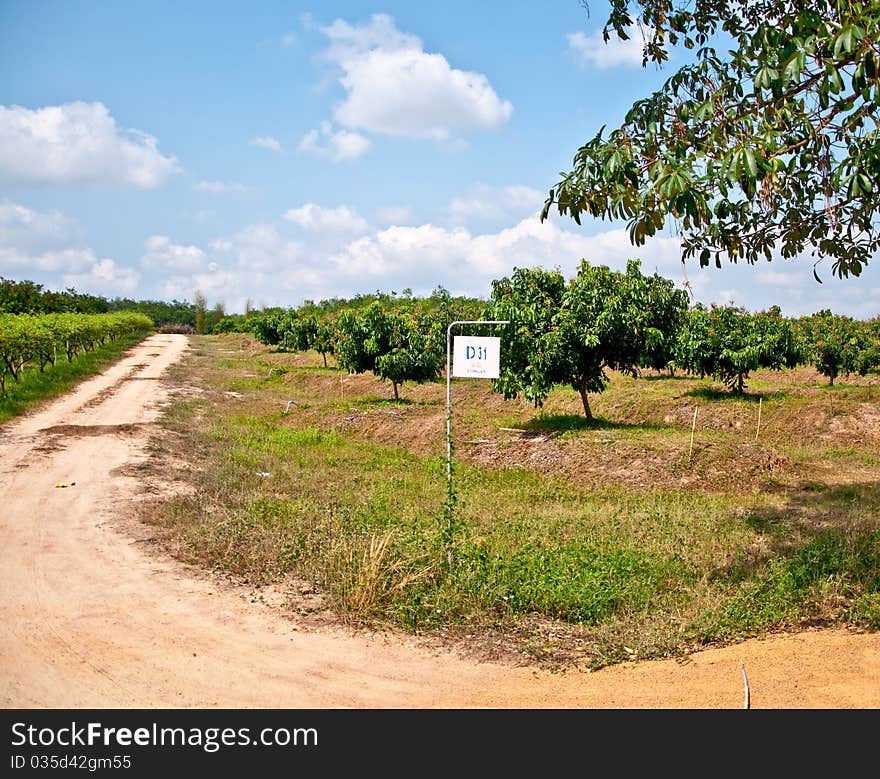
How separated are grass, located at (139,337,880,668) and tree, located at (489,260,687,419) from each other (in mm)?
1323

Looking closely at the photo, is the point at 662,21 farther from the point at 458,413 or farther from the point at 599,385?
the point at 458,413

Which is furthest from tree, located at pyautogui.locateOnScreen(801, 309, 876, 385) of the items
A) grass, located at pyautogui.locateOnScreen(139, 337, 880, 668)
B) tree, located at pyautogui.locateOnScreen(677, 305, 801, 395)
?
grass, located at pyautogui.locateOnScreen(139, 337, 880, 668)

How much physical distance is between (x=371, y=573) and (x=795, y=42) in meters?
5.48

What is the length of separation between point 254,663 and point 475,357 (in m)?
3.30

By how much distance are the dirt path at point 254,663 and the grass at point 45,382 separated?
11912 millimetres

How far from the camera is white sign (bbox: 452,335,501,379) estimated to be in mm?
6586

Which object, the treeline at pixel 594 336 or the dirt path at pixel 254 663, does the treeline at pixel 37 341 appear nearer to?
the treeline at pixel 594 336

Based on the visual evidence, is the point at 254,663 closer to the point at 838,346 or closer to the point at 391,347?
the point at 391,347

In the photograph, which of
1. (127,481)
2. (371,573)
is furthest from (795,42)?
(127,481)

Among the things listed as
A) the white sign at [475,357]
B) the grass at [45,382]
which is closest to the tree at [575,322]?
the white sign at [475,357]

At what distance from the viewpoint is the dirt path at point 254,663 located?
14.8 ft

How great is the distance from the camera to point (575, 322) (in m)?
15.7
